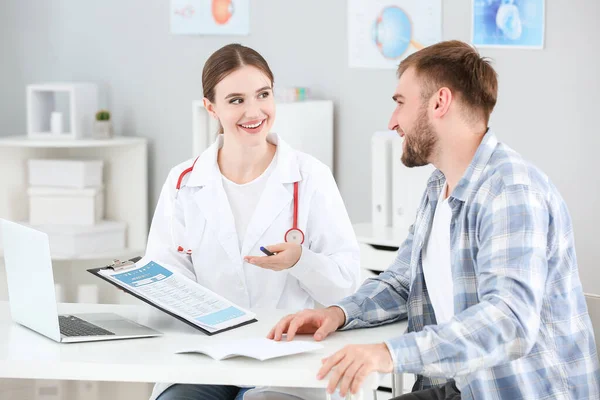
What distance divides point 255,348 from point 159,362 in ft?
0.60

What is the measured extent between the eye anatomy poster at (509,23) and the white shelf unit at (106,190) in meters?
1.79

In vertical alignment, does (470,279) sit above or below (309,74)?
below

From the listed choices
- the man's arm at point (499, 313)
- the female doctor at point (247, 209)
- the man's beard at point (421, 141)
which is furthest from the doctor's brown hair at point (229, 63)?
the man's arm at point (499, 313)

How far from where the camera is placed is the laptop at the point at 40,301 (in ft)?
6.10

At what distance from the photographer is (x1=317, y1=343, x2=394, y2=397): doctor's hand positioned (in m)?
1.55

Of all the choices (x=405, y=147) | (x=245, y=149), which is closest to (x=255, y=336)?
(x=405, y=147)

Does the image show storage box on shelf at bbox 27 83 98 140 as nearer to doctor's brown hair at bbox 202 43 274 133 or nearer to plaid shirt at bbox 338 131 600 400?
doctor's brown hair at bbox 202 43 274 133

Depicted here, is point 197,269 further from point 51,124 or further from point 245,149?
point 51,124

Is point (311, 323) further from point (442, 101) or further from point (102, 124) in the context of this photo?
point (102, 124)

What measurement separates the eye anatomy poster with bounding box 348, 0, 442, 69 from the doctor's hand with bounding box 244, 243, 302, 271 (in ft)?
5.81

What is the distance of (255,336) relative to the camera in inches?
75.0

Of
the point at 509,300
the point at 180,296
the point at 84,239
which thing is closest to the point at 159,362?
the point at 180,296

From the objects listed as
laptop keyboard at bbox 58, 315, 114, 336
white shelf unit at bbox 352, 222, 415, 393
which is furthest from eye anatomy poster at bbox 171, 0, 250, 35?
laptop keyboard at bbox 58, 315, 114, 336

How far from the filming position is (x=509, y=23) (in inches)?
136
